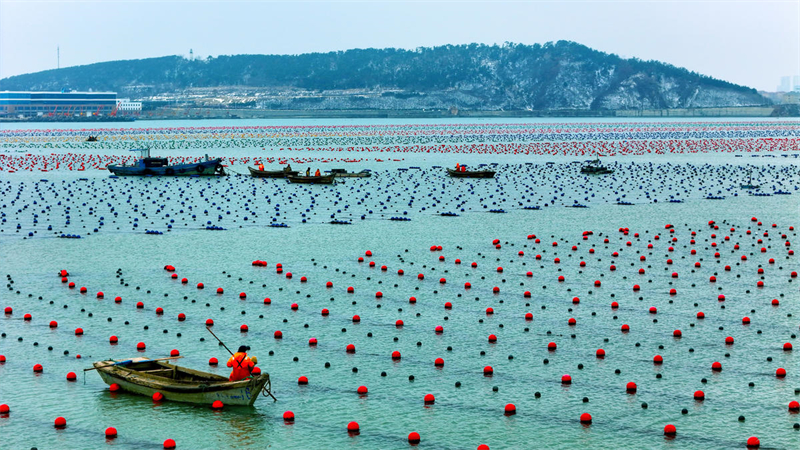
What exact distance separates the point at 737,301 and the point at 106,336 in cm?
2088

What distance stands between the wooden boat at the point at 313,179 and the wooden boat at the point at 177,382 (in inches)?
2142

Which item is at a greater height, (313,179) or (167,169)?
(313,179)

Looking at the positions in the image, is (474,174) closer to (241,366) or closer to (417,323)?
(417,323)

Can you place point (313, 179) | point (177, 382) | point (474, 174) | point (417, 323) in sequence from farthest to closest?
point (474, 174) → point (313, 179) → point (417, 323) → point (177, 382)

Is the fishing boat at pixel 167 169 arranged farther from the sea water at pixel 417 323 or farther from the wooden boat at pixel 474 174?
the sea water at pixel 417 323

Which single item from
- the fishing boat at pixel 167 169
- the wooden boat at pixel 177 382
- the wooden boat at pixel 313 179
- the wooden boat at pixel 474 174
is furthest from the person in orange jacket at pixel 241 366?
the fishing boat at pixel 167 169

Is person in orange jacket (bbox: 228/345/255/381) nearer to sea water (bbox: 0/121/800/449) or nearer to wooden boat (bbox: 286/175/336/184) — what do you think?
sea water (bbox: 0/121/800/449)

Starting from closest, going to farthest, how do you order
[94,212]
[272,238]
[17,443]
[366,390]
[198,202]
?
[17,443] < [366,390] < [272,238] < [94,212] < [198,202]

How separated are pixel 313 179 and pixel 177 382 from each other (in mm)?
56831

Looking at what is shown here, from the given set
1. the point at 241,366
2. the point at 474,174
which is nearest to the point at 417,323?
the point at 241,366

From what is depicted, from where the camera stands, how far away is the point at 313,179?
81625mm

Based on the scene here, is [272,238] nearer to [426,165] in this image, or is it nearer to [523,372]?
[523,372]

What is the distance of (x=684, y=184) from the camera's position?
79500 millimetres

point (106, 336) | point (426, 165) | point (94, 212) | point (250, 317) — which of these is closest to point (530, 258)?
point (250, 317)
